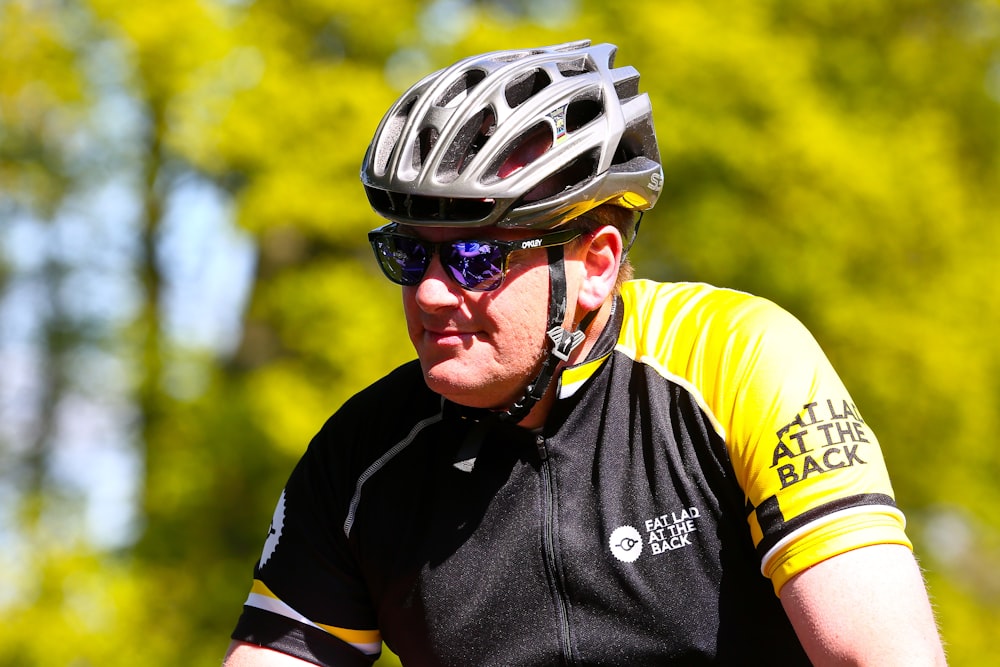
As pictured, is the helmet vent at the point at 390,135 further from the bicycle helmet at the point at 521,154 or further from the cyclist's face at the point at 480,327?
the cyclist's face at the point at 480,327

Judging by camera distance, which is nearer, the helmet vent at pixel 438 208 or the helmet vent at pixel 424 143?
the helmet vent at pixel 438 208

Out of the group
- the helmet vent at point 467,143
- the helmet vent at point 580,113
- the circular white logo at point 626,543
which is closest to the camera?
the circular white logo at point 626,543

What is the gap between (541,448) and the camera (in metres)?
3.04

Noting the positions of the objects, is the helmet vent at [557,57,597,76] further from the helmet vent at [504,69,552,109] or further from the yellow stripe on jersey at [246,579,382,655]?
the yellow stripe on jersey at [246,579,382,655]

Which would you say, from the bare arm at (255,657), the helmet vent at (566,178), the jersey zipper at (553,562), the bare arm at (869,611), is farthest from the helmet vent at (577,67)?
the bare arm at (255,657)

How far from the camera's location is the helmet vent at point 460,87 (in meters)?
3.14

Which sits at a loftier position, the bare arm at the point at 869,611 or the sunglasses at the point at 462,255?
the sunglasses at the point at 462,255

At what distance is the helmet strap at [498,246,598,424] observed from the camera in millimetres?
2943

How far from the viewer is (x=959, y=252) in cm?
1472

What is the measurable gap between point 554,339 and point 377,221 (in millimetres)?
10770

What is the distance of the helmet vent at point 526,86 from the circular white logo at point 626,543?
1.05 m

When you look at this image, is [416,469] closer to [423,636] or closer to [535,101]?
[423,636]

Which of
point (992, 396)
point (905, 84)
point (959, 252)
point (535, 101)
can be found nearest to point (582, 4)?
point (905, 84)

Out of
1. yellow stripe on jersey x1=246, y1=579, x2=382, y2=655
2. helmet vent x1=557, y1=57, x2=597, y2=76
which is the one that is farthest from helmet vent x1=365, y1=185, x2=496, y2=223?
yellow stripe on jersey x1=246, y1=579, x2=382, y2=655
